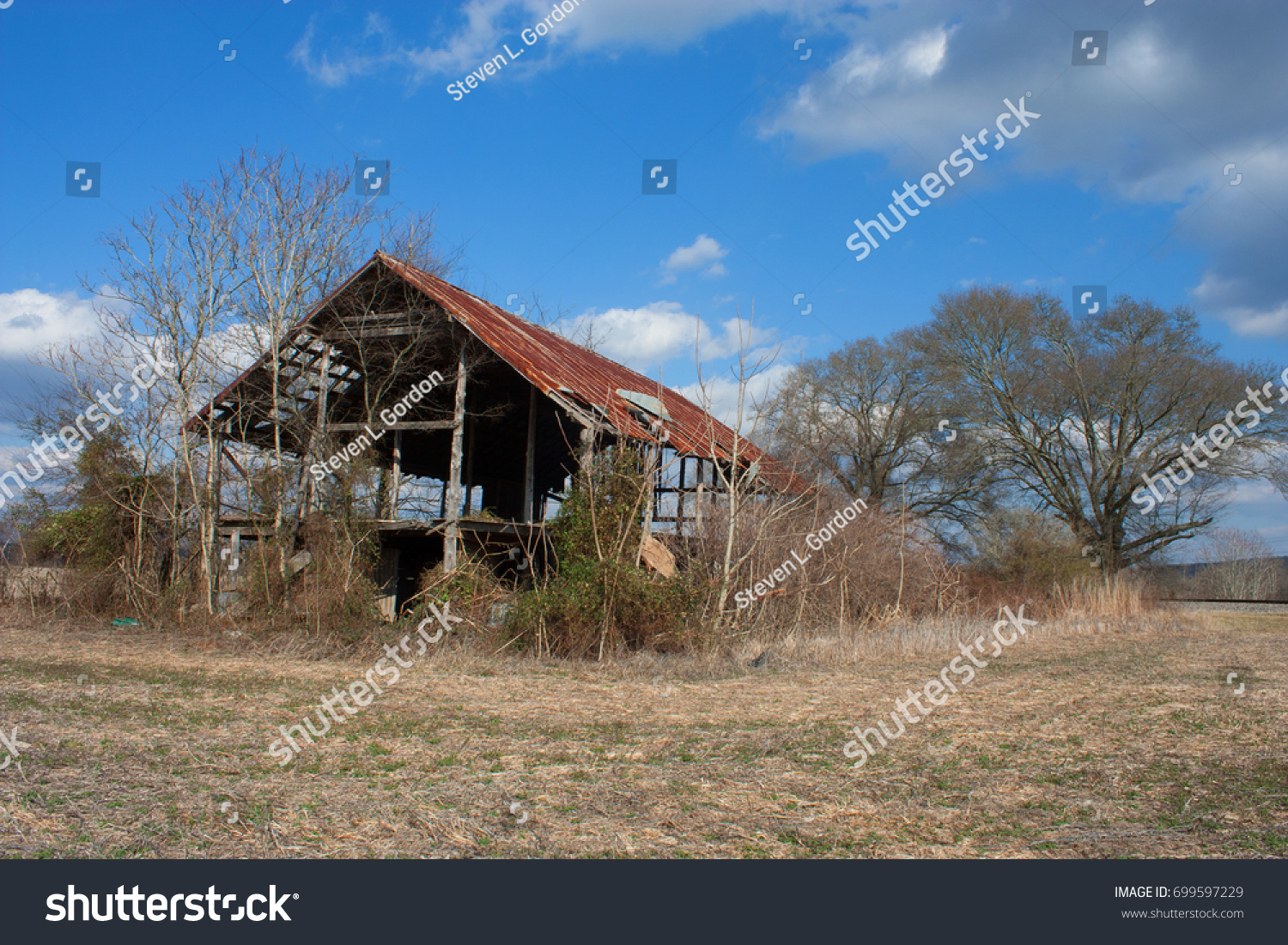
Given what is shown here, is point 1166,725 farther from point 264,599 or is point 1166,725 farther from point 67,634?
point 67,634

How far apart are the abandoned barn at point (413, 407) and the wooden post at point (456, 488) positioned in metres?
0.02

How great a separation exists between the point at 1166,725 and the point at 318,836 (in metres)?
7.30

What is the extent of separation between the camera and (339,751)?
6.80 m

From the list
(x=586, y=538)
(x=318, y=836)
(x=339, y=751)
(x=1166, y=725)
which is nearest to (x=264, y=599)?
(x=586, y=538)

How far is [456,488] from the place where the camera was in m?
16.2

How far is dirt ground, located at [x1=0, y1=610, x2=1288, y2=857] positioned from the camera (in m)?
4.71

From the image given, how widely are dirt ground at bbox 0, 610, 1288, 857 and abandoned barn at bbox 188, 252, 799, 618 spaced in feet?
15.3

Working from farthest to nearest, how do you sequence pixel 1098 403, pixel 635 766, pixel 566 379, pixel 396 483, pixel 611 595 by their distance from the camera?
pixel 1098 403 → pixel 396 483 → pixel 566 379 → pixel 611 595 → pixel 635 766

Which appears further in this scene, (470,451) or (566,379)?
(470,451)

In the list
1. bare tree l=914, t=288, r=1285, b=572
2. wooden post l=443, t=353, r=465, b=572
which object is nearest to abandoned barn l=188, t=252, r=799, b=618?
wooden post l=443, t=353, r=465, b=572

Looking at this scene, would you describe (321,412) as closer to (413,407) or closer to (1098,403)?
(413,407)

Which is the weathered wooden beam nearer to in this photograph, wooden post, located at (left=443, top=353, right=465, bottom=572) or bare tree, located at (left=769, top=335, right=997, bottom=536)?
wooden post, located at (left=443, top=353, right=465, bottom=572)

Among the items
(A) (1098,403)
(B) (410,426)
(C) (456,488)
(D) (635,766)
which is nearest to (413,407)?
(B) (410,426)

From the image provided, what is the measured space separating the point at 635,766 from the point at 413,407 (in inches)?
499
